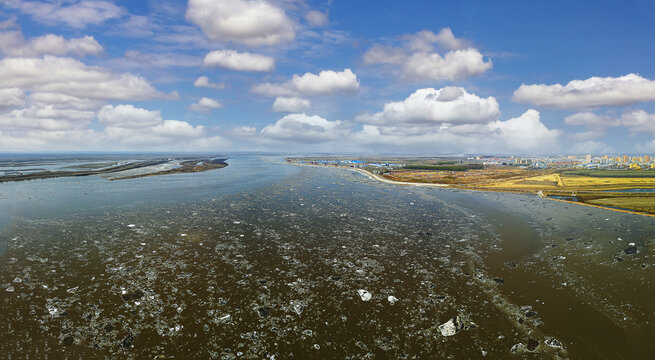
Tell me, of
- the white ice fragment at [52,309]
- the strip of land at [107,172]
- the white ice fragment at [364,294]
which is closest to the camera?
the white ice fragment at [52,309]

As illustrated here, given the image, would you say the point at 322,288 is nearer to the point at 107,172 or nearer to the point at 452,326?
the point at 452,326

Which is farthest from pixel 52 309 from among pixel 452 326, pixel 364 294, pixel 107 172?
pixel 107 172

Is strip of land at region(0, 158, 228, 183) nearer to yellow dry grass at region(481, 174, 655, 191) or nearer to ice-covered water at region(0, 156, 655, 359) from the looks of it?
ice-covered water at region(0, 156, 655, 359)

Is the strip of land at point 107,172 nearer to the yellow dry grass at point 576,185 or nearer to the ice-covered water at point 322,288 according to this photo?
the ice-covered water at point 322,288

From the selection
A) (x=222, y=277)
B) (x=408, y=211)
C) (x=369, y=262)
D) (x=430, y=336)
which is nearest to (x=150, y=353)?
(x=222, y=277)

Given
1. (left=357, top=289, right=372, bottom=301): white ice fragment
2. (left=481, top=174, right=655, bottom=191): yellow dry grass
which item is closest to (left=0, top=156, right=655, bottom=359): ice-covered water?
(left=357, top=289, right=372, bottom=301): white ice fragment

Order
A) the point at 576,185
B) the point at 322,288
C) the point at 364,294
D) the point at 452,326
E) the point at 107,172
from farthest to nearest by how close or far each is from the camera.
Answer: the point at 107,172 < the point at 576,185 < the point at 322,288 < the point at 364,294 < the point at 452,326

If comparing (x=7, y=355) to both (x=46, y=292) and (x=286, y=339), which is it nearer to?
(x=46, y=292)

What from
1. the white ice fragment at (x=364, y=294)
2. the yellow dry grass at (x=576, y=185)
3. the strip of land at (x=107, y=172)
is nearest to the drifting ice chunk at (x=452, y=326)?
the white ice fragment at (x=364, y=294)
